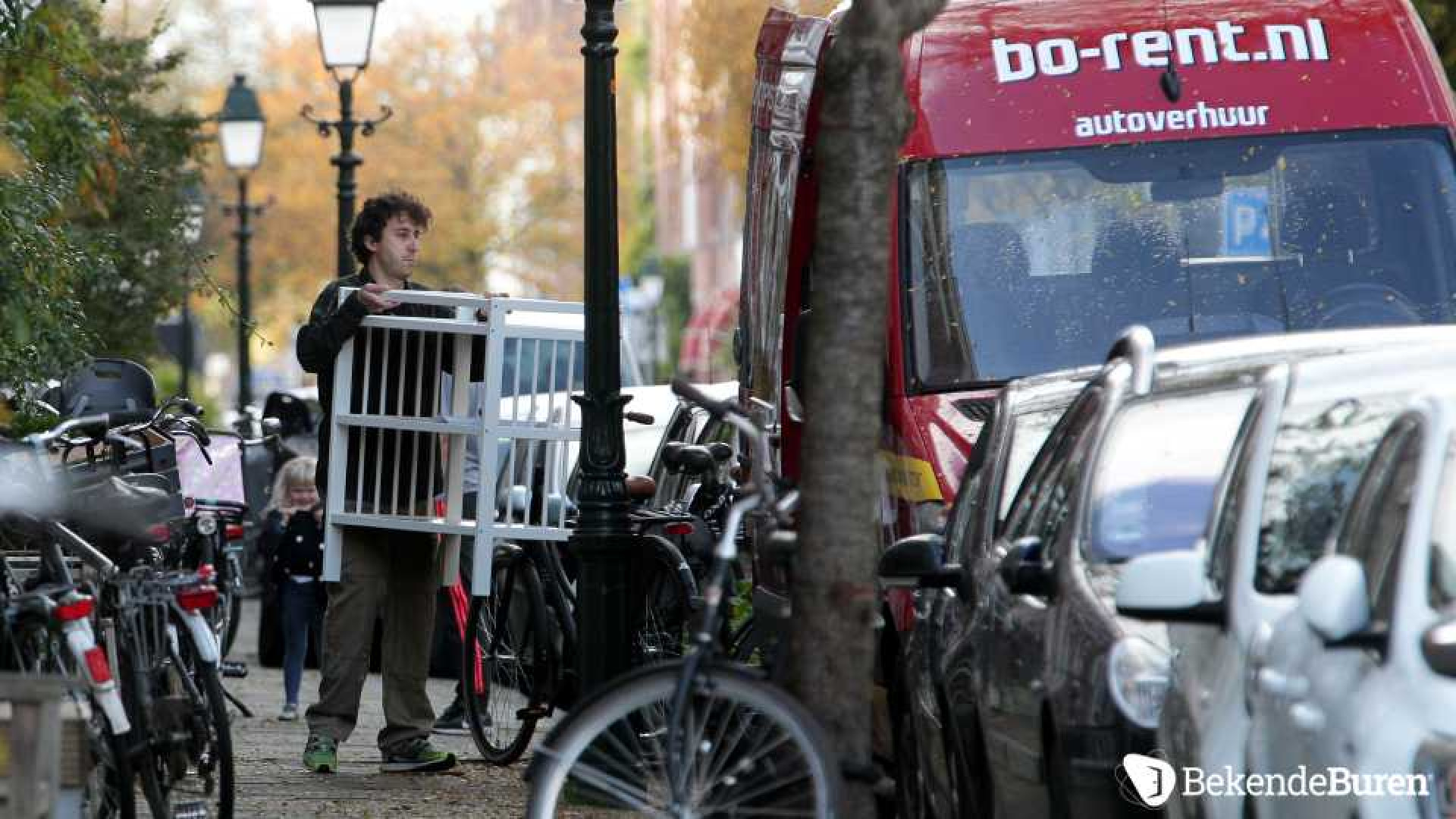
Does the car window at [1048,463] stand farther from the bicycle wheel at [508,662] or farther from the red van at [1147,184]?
the bicycle wheel at [508,662]

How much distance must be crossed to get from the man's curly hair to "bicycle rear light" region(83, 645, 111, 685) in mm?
4048

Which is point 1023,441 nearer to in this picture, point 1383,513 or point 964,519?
point 964,519

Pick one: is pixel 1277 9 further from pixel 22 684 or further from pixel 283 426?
pixel 283 426

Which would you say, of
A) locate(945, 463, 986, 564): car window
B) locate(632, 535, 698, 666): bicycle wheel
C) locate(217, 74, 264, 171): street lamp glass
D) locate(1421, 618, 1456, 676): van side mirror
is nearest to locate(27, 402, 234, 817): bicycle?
locate(945, 463, 986, 564): car window

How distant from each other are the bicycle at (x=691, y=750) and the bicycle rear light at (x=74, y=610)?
1.50m

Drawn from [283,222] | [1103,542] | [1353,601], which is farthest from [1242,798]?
[283,222]

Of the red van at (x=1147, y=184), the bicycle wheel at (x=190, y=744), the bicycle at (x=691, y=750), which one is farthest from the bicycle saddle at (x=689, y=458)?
the bicycle at (x=691, y=750)

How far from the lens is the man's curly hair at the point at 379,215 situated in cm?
1135

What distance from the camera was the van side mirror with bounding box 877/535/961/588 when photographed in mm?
7750

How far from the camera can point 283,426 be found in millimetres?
20344

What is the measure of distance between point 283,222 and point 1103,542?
60.3m

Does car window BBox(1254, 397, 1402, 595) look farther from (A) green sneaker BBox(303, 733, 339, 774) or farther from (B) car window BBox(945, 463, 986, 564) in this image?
(A) green sneaker BBox(303, 733, 339, 774)

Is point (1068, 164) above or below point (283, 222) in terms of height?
below

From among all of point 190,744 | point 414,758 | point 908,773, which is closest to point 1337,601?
point 190,744
